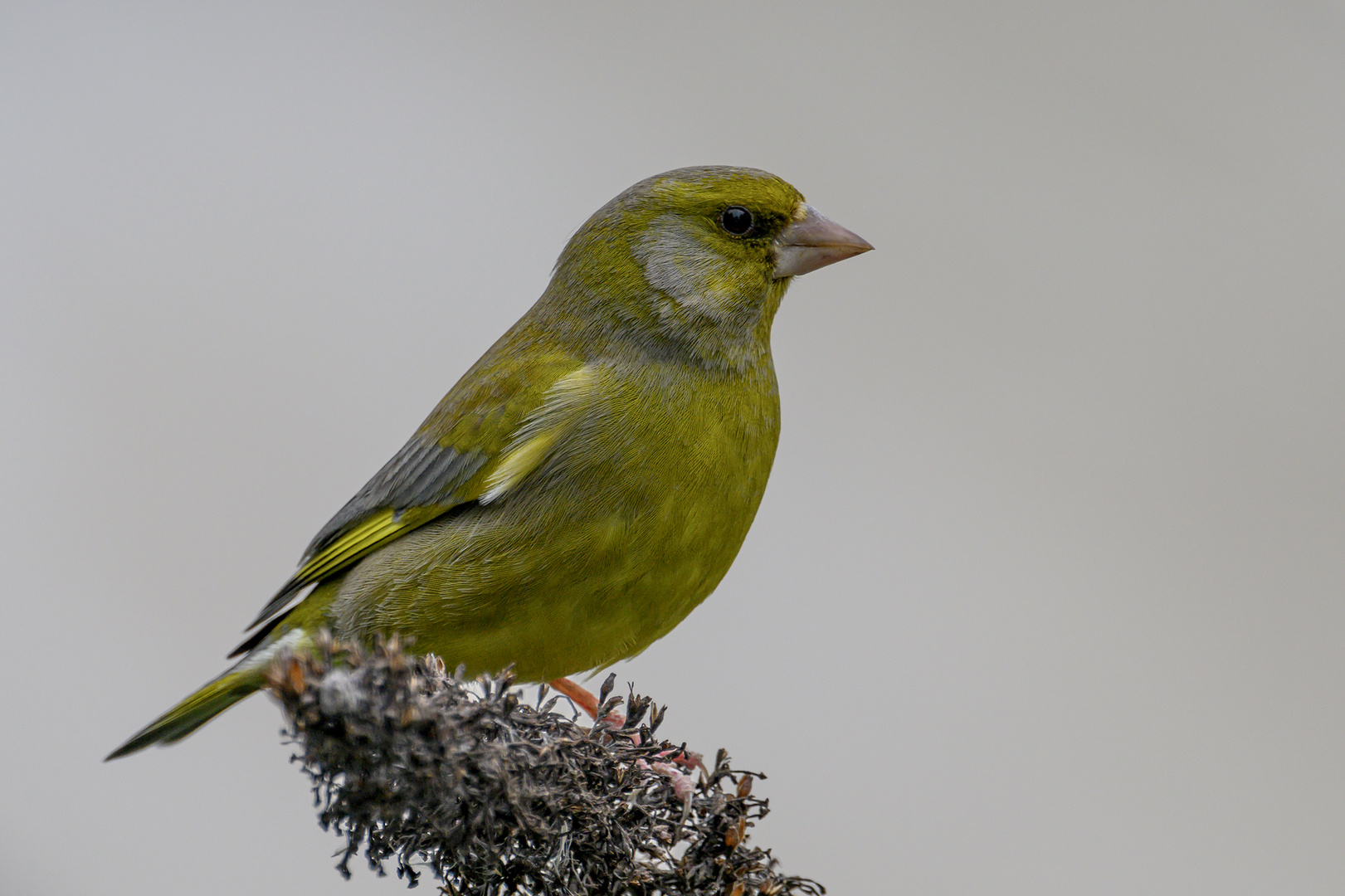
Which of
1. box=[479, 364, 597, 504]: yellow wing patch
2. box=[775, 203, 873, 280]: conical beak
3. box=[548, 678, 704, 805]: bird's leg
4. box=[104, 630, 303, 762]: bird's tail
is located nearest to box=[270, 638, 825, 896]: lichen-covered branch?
box=[548, 678, 704, 805]: bird's leg

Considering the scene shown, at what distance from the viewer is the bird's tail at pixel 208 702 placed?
187 centimetres

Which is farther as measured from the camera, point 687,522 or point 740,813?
point 687,522

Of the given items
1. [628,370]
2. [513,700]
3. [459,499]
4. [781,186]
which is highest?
[781,186]

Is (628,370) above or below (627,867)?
above

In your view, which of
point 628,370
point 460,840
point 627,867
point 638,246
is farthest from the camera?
point 638,246

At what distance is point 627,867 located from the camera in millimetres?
1352

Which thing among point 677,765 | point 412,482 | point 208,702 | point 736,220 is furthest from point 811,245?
point 208,702

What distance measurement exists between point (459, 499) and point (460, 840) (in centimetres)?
73

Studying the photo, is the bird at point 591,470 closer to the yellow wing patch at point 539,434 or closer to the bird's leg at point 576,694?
the yellow wing patch at point 539,434

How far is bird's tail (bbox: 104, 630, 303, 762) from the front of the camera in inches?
73.5

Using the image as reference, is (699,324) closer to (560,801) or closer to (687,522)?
(687,522)

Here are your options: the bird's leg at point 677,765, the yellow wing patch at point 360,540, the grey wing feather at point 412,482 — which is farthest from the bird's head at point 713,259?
the bird's leg at point 677,765

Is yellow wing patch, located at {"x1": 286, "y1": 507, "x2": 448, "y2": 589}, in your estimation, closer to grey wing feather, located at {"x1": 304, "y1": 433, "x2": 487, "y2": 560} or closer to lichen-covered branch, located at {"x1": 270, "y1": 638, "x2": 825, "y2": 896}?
grey wing feather, located at {"x1": 304, "y1": 433, "x2": 487, "y2": 560}

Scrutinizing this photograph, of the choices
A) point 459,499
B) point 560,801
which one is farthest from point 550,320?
point 560,801
